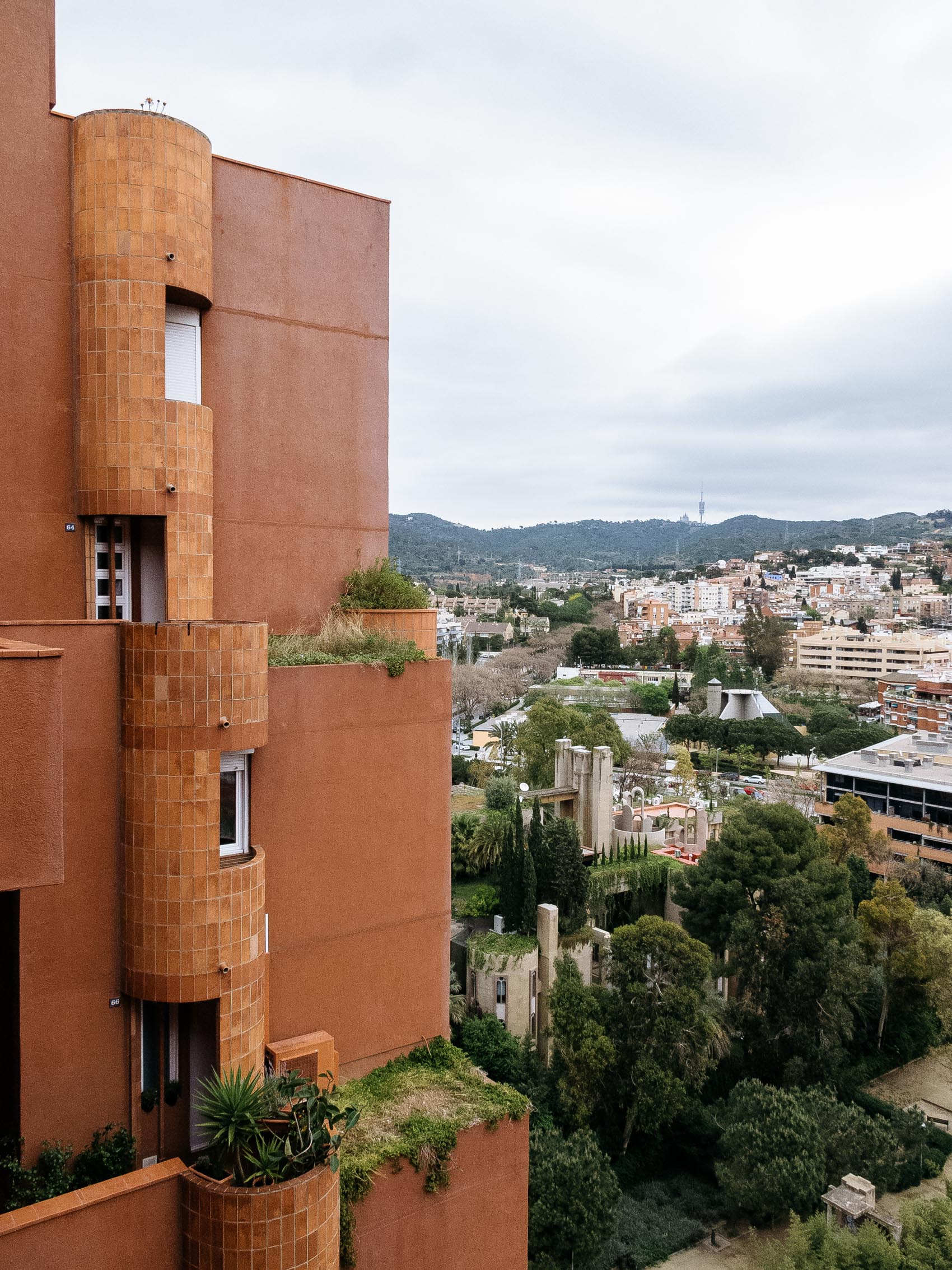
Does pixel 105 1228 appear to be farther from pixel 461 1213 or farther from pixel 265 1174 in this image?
pixel 461 1213

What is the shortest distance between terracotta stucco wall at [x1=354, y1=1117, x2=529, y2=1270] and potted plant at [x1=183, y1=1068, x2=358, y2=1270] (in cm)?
120

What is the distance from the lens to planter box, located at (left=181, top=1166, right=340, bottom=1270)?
5984 millimetres

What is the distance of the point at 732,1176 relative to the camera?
666 inches

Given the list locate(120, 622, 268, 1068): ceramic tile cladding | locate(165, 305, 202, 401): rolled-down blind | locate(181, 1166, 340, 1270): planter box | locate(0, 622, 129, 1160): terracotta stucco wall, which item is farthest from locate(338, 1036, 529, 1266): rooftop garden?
locate(165, 305, 202, 401): rolled-down blind

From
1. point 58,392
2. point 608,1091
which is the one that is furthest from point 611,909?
point 58,392

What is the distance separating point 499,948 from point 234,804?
555 inches

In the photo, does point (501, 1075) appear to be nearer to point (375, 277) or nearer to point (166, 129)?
point (375, 277)

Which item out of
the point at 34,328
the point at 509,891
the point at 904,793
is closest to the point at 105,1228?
the point at 34,328

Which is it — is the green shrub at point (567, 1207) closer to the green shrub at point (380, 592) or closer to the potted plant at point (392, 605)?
the potted plant at point (392, 605)

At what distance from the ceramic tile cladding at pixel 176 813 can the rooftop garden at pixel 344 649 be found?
1.51 m

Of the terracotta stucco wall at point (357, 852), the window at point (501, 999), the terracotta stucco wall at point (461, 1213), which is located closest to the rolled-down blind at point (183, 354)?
the terracotta stucco wall at point (357, 852)

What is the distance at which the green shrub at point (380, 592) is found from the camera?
386 inches

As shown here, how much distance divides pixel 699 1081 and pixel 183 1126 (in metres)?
14.3

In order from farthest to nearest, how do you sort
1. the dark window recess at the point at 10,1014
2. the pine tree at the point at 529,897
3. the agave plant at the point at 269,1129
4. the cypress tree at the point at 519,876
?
the cypress tree at the point at 519,876, the pine tree at the point at 529,897, the dark window recess at the point at 10,1014, the agave plant at the point at 269,1129
